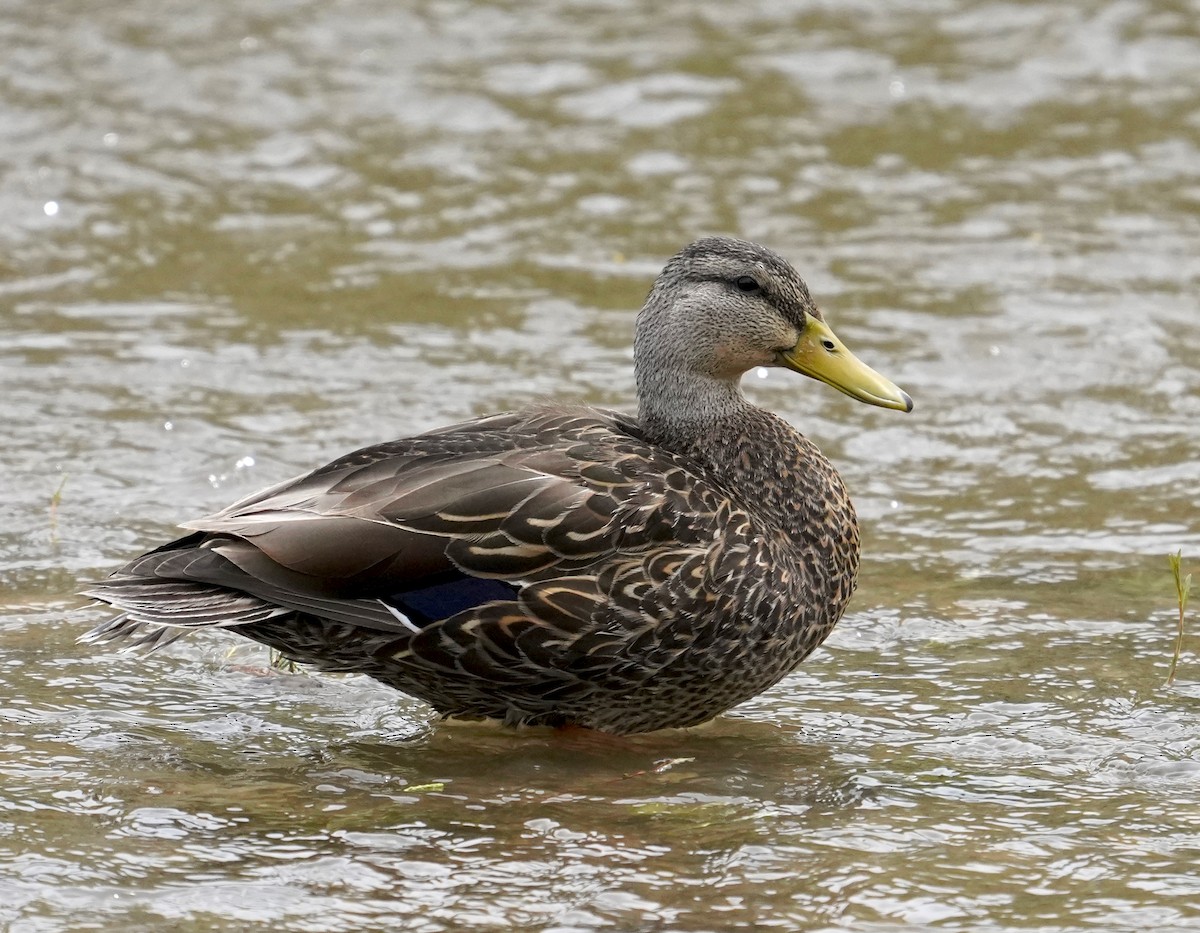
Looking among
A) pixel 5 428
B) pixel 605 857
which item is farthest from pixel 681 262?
pixel 5 428

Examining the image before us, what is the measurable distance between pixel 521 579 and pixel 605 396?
3.20 metres

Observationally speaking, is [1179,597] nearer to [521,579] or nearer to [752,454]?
[752,454]

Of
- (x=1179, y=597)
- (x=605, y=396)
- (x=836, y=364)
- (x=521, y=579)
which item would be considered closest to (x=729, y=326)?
(x=836, y=364)

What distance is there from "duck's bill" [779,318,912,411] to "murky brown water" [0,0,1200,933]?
0.85m

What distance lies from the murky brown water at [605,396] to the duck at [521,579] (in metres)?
0.25

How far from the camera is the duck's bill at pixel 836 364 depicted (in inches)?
250

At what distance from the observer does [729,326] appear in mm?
6234

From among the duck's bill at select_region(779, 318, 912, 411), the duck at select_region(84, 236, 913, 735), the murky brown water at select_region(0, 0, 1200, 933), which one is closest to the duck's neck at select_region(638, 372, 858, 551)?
the duck at select_region(84, 236, 913, 735)

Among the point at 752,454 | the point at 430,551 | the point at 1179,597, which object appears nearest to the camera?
the point at 430,551

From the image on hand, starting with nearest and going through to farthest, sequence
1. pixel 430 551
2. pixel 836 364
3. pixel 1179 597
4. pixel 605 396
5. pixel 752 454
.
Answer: pixel 430 551 < pixel 1179 597 < pixel 752 454 < pixel 836 364 < pixel 605 396

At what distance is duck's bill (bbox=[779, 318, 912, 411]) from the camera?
6340 mm

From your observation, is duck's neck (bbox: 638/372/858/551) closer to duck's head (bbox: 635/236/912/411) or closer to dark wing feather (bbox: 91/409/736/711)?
duck's head (bbox: 635/236/912/411)

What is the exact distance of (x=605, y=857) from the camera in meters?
A: 4.93

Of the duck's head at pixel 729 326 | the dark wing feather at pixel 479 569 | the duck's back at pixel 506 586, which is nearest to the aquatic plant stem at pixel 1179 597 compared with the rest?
the duck's head at pixel 729 326
